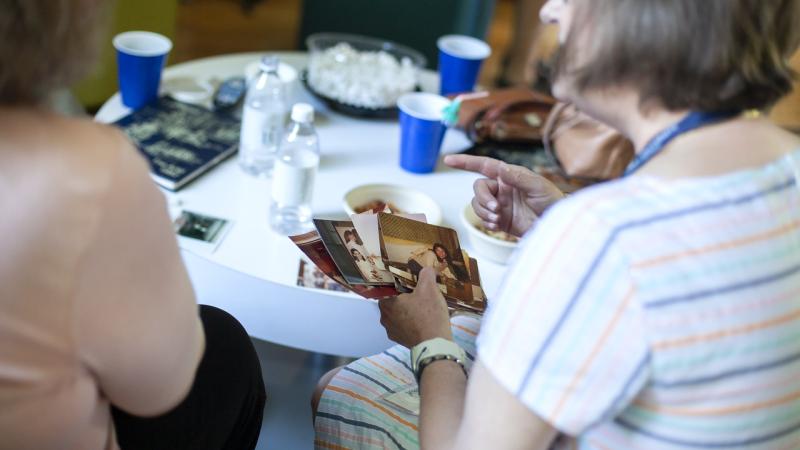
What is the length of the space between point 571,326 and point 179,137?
1.06m

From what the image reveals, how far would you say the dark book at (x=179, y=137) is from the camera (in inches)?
56.1

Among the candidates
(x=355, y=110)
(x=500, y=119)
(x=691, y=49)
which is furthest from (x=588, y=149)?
(x=691, y=49)

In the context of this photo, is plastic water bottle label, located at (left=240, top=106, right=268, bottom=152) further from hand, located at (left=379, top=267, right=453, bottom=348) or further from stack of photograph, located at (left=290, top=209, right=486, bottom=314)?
hand, located at (left=379, top=267, right=453, bottom=348)

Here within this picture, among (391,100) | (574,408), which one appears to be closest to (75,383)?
(574,408)

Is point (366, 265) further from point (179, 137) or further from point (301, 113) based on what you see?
point (179, 137)

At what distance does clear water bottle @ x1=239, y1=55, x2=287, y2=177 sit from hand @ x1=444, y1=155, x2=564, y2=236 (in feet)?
1.20

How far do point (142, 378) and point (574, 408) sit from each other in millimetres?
404

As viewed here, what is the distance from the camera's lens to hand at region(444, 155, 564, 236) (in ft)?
4.08

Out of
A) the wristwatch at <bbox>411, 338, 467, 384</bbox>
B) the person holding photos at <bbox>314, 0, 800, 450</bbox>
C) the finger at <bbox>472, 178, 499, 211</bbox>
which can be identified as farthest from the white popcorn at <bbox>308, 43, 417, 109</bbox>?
the person holding photos at <bbox>314, 0, 800, 450</bbox>

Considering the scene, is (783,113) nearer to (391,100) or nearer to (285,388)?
(391,100)

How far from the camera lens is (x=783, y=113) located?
2.07m

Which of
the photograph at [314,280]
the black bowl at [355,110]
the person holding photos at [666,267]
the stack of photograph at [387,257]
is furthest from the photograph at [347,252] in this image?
the black bowl at [355,110]

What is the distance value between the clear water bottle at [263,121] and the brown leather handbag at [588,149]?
23.1 inches

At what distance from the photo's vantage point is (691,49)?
74 cm
